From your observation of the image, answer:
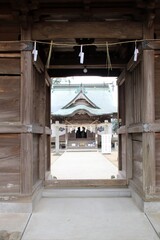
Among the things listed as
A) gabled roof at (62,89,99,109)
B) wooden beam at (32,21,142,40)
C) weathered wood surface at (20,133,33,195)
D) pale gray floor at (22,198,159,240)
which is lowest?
pale gray floor at (22,198,159,240)

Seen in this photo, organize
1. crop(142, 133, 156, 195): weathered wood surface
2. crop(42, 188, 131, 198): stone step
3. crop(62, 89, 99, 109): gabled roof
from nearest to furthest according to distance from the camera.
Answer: crop(142, 133, 156, 195): weathered wood surface, crop(42, 188, 131, 198): stone step, crop(62, 89, 99, 109): gabled roof

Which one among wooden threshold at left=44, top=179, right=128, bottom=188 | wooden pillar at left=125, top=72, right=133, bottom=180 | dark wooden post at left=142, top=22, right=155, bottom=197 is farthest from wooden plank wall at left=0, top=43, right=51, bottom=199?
wooden pillar at left=125, top=72, right=133, bottom=180

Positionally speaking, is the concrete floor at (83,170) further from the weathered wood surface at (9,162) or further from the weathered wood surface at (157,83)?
the weathered wood surface at (157,83)

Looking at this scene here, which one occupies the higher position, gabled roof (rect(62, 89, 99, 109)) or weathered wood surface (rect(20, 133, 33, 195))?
gabled roof (rect(62, 89, 99, 109))

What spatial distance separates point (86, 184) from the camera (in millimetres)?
6031

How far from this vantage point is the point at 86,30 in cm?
484

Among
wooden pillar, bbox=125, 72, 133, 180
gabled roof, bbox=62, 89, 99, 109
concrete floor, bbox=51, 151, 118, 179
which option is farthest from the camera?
gabled roof, bbox=62, 89, 99, 109

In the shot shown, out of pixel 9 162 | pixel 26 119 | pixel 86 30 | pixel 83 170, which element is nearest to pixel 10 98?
pixel 26 119

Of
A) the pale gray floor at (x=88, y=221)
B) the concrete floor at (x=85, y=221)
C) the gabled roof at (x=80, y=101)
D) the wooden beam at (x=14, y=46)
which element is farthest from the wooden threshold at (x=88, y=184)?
the gabled roof at (x=80, y=101)

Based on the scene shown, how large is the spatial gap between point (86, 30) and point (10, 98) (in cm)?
165

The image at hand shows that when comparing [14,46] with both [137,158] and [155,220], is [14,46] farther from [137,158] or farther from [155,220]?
[155,220]

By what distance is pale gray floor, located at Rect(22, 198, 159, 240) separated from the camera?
3.62m

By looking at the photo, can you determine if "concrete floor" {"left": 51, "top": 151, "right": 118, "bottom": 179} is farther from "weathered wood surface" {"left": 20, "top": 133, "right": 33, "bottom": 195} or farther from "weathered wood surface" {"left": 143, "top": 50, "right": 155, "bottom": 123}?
"weathered wood surface" {"left": 143, "top": 50, "right": 155, "bottom": 123}

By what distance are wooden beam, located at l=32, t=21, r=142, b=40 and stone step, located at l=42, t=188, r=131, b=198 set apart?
283 centimetres
